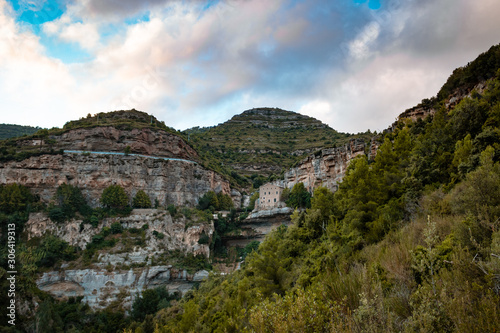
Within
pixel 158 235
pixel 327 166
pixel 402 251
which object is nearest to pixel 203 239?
pixel 158 235

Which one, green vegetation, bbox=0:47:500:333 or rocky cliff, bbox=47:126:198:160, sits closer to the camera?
green vegetation, bbox=0:47:500:333

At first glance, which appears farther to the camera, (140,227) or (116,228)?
(140,227)

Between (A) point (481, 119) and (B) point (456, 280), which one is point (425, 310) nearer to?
(B) point (456, 280)

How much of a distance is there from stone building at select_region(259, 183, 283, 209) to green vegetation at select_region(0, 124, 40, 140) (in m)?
73.3

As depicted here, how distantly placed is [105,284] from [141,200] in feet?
47.7

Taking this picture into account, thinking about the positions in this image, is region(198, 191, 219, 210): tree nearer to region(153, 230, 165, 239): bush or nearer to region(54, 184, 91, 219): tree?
region(153, 230, 165, 239): bush

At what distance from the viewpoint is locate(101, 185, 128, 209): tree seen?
42125mm

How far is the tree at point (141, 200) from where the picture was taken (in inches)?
1748

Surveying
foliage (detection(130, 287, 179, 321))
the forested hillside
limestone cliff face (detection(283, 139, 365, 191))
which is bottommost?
foliage (detection(130, 287, 179, 321))

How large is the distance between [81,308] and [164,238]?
12795 millimetres

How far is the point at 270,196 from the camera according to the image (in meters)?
48.1

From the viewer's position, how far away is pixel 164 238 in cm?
3994

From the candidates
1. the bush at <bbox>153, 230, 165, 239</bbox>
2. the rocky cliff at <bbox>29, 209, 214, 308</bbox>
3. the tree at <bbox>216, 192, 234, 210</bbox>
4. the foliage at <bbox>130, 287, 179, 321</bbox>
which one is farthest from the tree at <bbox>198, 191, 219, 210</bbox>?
the foliage at <bbox>130, 287, 179, 321</bbox>

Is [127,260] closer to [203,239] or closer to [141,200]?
[203,239]
